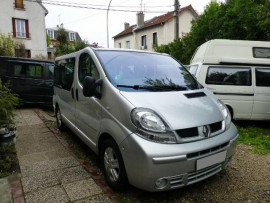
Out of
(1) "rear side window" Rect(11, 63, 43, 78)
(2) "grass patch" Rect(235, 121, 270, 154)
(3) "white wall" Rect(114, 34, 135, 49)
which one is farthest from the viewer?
(3) "white wall" Rect(114, 34, 135, 49)

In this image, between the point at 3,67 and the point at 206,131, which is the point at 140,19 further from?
the point at 206,131

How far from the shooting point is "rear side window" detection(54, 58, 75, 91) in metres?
3.95

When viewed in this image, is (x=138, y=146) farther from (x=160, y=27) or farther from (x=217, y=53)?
(x=160, y=27)

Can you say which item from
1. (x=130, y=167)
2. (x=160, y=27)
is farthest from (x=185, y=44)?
(x=160, y=27)

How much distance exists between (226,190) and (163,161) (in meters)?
1.23

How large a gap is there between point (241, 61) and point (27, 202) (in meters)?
5.43

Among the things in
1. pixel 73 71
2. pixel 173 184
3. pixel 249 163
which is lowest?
pixel 249 163

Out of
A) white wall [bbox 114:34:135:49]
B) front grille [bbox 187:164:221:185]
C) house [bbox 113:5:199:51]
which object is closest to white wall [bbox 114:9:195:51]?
house [bbox 113:5:199:51]

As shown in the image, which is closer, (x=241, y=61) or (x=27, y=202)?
(x=27, y=202)

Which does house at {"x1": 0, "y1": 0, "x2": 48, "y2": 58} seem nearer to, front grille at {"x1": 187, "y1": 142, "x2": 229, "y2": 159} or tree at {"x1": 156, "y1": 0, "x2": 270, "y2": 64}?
tree at {"x1": 156, "y1": 0, "x2": 270, "y2": 64}

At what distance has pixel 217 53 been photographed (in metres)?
5.54

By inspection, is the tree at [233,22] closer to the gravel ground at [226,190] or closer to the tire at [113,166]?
the gravel ground at [226,190]

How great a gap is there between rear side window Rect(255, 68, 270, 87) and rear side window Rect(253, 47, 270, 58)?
1.20 ft

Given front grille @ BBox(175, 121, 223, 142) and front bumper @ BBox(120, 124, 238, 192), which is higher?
front grille @ BBox(175, 121, 223, 142)
